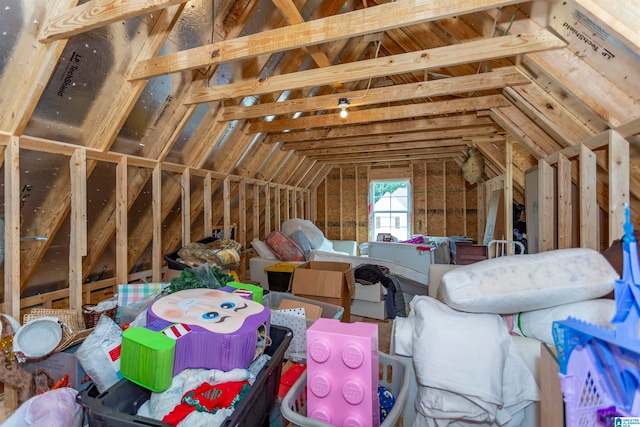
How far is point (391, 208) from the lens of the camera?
7.52 meters

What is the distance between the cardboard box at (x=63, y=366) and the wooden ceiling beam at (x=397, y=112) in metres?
2.88

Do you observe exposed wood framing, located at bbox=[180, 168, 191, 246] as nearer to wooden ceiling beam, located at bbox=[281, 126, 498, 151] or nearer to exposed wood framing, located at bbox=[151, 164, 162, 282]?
exposed wood framing, located at bbox=[151, 164, 162, 282]

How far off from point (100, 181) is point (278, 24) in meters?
2.21

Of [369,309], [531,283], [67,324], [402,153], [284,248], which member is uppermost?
[402,153]

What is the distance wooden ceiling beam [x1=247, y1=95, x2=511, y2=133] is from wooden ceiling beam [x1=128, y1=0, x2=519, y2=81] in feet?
5.75

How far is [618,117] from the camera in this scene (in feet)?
6.33

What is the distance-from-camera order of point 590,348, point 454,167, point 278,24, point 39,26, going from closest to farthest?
1. point 590,348
2. point 39,26
3. point 278,24
4. point 454,167

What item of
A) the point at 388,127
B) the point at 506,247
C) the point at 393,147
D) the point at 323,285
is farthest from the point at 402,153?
the point at 323,285

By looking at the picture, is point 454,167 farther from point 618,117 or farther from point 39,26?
point 39,26

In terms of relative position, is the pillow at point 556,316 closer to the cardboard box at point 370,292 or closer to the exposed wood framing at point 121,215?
the cardboard box at point 370,292

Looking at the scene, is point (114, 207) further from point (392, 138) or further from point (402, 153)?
point (402, 153)

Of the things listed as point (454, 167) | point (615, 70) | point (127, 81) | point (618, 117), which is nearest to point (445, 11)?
point (615, 70)

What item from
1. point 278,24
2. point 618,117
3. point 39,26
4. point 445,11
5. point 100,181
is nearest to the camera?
point 445,11

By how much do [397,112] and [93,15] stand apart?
2743mm
